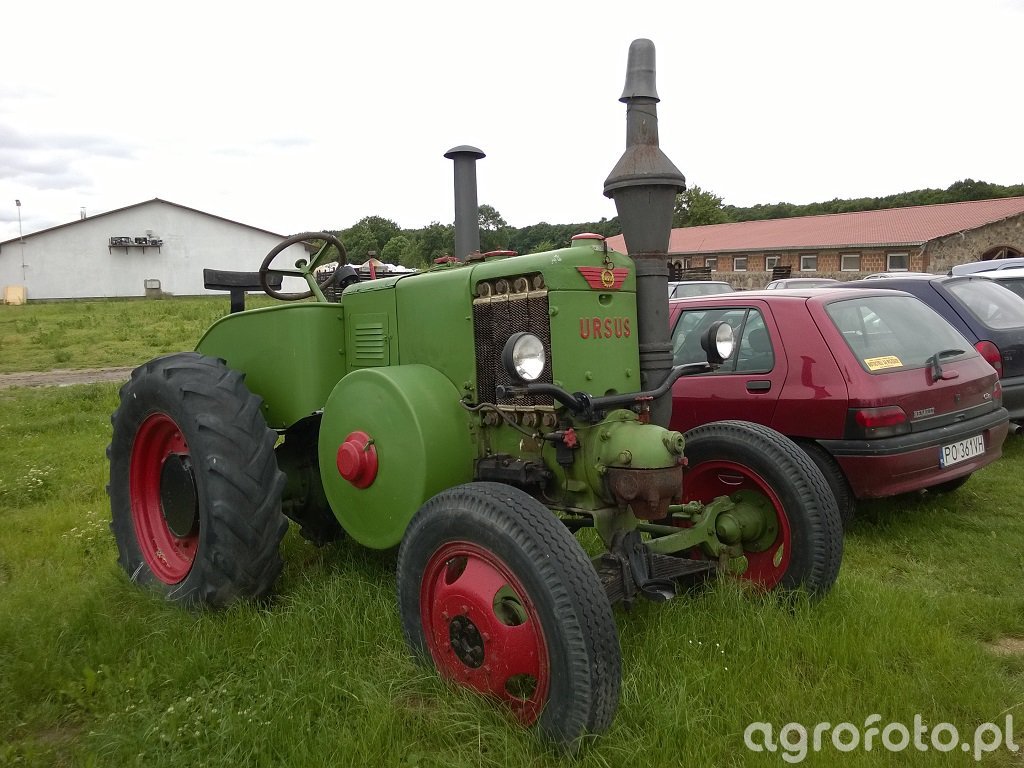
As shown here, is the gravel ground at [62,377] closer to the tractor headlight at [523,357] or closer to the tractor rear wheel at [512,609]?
the tractor rear wheel at [512,609]

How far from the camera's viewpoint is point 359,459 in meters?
3.32

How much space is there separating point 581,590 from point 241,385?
2084 millimetres

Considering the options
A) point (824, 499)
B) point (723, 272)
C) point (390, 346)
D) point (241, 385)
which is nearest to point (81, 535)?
point (241, 385)

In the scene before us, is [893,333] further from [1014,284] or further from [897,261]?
[897,261]

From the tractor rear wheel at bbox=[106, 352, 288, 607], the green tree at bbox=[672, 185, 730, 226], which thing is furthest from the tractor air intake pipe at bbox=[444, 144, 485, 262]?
the green tree at bbox=[672, 185, 730, 226]

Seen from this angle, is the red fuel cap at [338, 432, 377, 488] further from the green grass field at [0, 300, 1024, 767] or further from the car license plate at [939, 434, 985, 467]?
the car license plate at [939, 434, 985, 467]

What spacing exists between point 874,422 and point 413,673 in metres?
2.99

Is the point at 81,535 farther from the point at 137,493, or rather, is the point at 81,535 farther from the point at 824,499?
the point at 824,499

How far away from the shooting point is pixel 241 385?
12.2 feet

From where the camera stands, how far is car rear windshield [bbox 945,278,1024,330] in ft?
21.5

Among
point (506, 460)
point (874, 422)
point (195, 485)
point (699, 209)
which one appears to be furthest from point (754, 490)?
point (699, 209)

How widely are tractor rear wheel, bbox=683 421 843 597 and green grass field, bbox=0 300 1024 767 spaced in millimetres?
189

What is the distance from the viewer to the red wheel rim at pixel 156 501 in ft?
13.1

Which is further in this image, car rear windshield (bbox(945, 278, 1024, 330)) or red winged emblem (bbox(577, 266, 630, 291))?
car rear windshield (bbox(945, 278, 1024, 330))
